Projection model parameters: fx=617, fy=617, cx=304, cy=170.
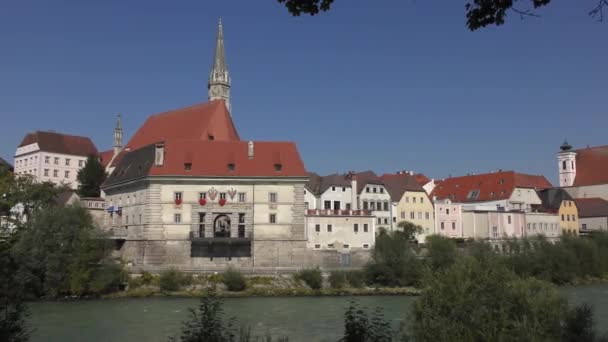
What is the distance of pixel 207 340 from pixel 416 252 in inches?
1458

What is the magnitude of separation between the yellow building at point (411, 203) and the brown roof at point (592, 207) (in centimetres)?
2350

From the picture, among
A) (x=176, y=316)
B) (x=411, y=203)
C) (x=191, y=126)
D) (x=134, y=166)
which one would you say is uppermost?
(x=191, y=126)

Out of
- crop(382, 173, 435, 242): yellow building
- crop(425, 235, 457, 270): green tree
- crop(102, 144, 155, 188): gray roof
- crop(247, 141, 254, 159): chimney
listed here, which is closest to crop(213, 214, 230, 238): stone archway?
crop(247, 141, 254, 159): chimney

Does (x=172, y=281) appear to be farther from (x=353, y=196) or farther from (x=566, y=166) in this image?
(x=566, y=166)

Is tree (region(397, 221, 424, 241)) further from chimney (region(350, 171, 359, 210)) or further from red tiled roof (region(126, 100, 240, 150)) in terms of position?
red tiled roof (region(126, 100, 240, 150))

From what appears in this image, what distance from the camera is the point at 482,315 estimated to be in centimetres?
1698

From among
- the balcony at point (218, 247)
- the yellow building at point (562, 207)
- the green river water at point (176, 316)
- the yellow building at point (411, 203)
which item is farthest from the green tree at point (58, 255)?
the yellow building at point (562, 207)

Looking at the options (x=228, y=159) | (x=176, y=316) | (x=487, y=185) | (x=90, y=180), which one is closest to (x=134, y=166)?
(x=228, y=159)

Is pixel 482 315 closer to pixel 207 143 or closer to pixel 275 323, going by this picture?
pixel 275 323

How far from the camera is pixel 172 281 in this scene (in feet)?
132

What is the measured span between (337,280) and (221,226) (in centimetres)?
1154

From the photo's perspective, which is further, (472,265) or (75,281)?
(75,281)

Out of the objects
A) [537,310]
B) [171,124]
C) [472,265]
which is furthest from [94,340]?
[171,124]

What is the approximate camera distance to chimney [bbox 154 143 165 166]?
45.8 m
